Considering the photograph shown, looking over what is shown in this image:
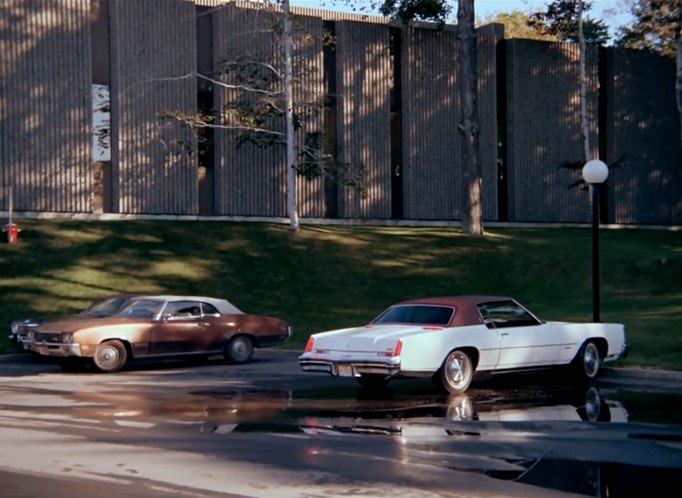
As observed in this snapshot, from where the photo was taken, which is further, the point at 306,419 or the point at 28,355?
the point at 28,355

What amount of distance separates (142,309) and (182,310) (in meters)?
0.76

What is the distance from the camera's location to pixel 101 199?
3569cm

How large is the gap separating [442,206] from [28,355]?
22.6 meters

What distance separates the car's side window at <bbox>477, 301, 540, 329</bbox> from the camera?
1638 cm

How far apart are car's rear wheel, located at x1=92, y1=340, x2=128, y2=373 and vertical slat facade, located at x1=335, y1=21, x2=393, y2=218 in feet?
66.3

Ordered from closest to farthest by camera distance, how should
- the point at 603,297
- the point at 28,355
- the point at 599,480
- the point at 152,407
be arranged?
the point at 599,480 → the point at 152,407 → the point at 28,355 → the point at 603,297

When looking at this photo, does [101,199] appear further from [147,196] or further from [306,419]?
[306,419]

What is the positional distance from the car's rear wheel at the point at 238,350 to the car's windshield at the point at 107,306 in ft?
7.20

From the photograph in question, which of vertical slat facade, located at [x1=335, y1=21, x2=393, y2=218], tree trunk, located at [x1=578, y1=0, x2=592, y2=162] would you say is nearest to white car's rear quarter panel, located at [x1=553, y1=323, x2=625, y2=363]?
vertical slat facade, located at [x1=335, y1=21, x2=393, y2=218]

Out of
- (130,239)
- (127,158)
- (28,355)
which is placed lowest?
(28,355)

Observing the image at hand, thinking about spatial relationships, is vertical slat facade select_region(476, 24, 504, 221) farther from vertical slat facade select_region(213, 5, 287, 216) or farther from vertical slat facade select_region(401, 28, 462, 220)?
vertical slat facade select_region(213, 5, 287, 216)

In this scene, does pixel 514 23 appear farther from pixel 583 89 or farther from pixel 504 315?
pixel 504 315

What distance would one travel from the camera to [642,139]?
47000 mm

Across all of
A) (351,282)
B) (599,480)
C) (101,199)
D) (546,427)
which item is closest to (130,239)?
(101,199)
